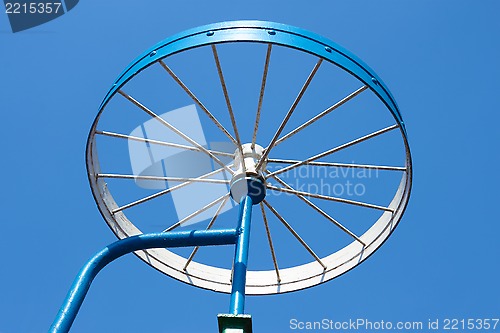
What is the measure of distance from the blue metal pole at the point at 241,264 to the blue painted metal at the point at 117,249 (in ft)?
0.49

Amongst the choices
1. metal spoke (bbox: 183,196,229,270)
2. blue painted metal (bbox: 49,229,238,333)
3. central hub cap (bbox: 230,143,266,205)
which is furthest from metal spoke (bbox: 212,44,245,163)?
blue painted metal (bbox: 49,229,238,333)

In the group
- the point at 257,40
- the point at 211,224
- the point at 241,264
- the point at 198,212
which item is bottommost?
the point at 241,264

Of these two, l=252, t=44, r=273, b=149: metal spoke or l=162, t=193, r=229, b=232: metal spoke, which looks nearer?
l=252, t=44, r=273, b=149: metal spoke

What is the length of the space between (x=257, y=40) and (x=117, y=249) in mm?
4472

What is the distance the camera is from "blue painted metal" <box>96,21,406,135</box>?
442 inches

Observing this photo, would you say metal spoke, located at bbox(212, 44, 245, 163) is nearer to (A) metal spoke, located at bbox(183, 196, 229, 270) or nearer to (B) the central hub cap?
(B) the central hub cap

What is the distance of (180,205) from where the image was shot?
46.8 ft

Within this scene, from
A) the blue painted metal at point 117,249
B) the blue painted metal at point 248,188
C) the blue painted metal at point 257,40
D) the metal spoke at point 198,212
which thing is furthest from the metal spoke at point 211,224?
the blue painted metal at point 117,249

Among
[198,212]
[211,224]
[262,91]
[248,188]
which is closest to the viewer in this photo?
[262,91]

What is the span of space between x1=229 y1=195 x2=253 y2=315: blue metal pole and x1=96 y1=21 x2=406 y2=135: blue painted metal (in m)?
3.09

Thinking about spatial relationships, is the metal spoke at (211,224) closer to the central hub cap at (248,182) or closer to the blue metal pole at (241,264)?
the central hub cap at (248,182)

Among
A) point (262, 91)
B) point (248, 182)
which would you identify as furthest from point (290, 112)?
point (248, 182)

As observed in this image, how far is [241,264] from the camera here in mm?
9359

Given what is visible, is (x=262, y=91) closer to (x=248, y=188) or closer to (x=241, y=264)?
(x=248, y=188)
